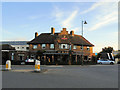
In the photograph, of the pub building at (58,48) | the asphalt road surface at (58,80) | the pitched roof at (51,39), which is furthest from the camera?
the pitched roof at (51,39)

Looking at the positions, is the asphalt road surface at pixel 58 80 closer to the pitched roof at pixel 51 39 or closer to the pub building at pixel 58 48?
the pub building at pixel 58 48

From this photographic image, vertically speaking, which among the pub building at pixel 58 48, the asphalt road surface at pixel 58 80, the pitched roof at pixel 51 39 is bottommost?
the asphalt road surface at pixel 58 80

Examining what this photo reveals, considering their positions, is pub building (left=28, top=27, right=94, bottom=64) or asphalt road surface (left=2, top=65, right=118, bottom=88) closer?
asphalt road surface (left=2, top=65, right=118, bottom=88)

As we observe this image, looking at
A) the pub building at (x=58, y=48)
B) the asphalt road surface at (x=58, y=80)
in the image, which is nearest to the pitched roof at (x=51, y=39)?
the pub building at (x=58, y=48)

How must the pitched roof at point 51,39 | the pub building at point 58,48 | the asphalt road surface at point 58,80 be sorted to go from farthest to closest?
1. the pitched roof at point 51,39
2. the pub building at point 58,48
3. the asphalt road surface at point 58,80

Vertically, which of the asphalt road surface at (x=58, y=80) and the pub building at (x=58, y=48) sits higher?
the pub building at (x=58, y=48)

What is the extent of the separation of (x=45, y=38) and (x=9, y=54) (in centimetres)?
1120

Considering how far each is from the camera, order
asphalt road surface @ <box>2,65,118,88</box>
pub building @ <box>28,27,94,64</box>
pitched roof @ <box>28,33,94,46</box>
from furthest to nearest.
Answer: pitched roof @ <box>28,33,94,46</box>
pub building @ <box>28,27,94,64</box>
asphalt road surface @ <box>2,65,118,88</box>

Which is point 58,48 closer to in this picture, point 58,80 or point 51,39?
point 51,39

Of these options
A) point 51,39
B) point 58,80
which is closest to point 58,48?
point 51,39

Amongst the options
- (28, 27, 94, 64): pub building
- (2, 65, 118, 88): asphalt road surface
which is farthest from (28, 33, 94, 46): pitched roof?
(2, 65, 118, 88): asphalt road surface

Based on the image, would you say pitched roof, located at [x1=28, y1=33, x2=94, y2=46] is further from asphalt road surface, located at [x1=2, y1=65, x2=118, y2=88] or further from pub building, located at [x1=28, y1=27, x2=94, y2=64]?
asphalt road surface, located at [x1=2, y1=65, x2=118, y2=88]

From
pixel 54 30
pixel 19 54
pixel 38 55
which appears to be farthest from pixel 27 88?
pixel 54 30

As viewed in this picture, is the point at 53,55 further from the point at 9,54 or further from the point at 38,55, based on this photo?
the point at 9,54
